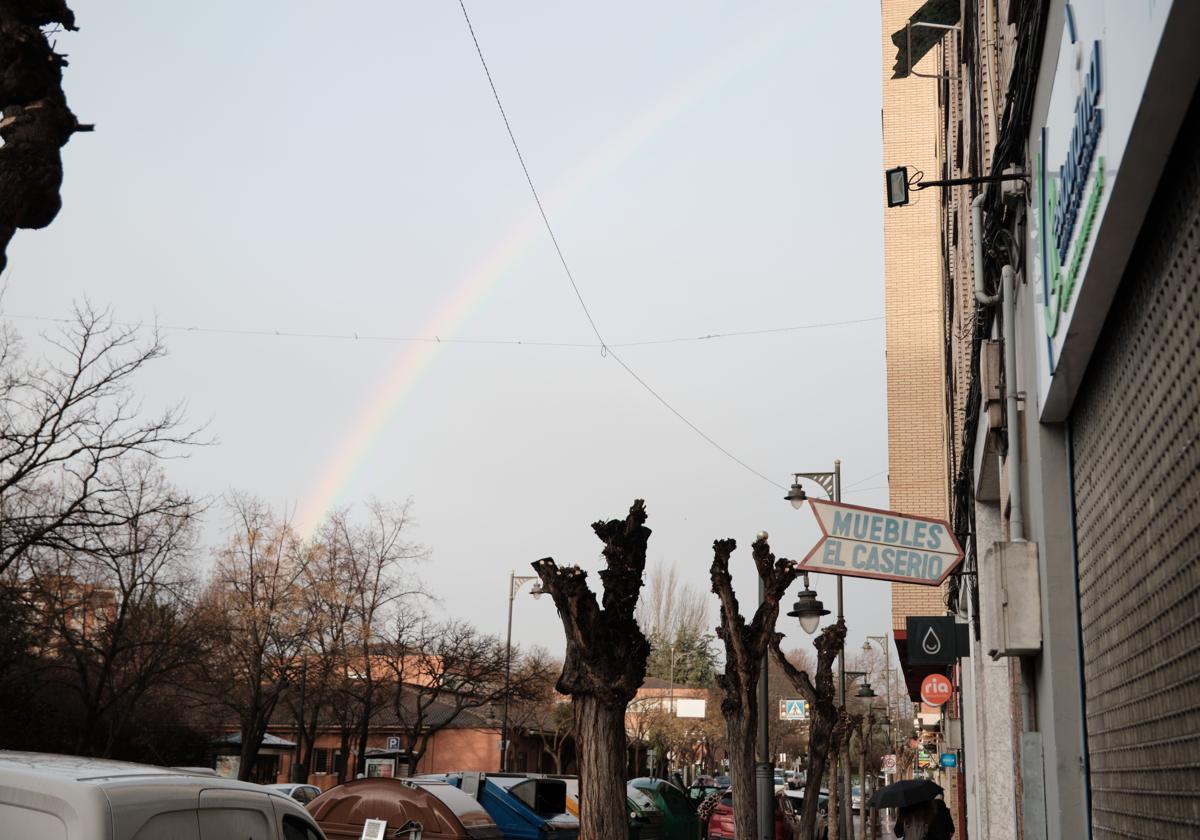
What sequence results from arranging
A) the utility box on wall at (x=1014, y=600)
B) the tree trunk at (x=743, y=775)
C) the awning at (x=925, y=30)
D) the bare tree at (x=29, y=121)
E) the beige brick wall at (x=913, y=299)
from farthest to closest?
the beige brick wall at (x=913, y=299) → the awning at (x=925, y=30) → the tree trunk at (x=743, y=775) → the bare tree at (x=29, y=121) → the utility box on wall at (x=1014, y=600)

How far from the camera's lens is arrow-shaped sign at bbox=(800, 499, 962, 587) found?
1007 cm

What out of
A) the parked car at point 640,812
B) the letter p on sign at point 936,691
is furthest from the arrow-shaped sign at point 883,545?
the letter p on sign at point 936,691

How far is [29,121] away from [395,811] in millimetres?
7736

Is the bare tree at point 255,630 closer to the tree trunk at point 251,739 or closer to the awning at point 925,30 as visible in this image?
the tree trunk at point 251,739

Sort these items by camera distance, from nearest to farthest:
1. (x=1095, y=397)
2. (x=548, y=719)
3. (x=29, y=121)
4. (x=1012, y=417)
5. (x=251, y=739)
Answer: (x=1095, y=397) → (x=1012, y=417) → (x=29, y=121) → (x=251, y=739) → (x=548, y=719)

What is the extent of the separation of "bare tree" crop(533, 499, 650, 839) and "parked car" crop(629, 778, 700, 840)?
33.9ft

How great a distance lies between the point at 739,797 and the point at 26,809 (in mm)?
14312

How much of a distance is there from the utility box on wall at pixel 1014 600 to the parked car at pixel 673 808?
655 inches

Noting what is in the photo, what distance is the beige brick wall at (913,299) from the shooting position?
106 ft

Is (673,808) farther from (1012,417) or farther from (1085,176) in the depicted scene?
(1085,176)

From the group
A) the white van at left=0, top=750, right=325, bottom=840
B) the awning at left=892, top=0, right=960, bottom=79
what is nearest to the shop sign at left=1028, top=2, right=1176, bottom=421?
the white van at left=0, top=750, right=325, bottom=840

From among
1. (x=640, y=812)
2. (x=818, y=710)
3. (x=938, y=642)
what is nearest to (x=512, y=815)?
(x=640, y=812)

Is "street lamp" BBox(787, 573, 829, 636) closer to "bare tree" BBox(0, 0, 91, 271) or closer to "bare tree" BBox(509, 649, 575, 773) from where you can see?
"bare tree" BBox(0, 0, 91, 271)

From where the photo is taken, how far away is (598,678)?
13117 mm
